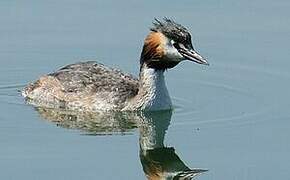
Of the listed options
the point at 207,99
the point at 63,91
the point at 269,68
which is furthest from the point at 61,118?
the point at 269,68

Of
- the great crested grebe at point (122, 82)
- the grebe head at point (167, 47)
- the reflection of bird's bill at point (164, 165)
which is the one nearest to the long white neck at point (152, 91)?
the great crested grebe at point (122, 82)

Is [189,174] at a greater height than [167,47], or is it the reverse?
[167,47]

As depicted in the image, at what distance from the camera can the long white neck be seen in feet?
51.8

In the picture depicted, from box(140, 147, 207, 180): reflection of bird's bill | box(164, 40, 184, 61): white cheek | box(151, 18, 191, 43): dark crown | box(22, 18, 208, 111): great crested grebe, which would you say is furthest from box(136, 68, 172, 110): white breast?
box(140, 147, 207, 180): reflection of bird's bill

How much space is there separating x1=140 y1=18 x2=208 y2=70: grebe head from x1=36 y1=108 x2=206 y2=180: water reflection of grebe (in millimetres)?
621

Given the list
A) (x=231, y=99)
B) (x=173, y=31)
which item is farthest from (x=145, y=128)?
(x=231, y=99)

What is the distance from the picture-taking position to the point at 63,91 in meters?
16.3

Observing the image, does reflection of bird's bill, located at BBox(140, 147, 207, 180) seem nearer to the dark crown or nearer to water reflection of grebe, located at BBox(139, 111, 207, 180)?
water reflection of grebe, located at BBox(139, 111, 207, 180)

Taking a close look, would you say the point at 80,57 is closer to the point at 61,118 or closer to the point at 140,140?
the point at 61,118

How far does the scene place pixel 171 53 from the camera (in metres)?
15.4

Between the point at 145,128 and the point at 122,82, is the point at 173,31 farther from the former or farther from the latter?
the point at 145,128

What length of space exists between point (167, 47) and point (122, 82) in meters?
0.87

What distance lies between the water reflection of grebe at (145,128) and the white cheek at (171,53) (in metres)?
0.69

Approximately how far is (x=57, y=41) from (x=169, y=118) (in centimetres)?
269
